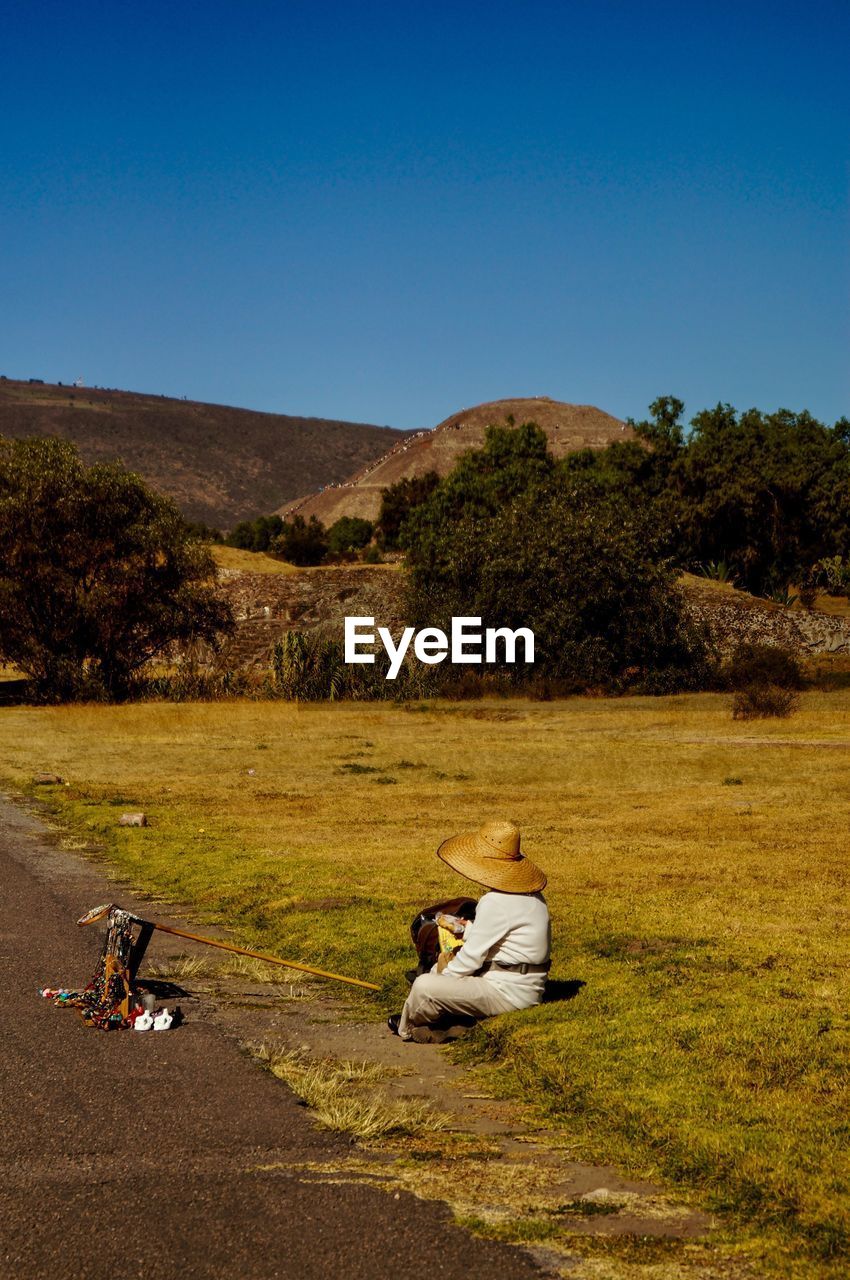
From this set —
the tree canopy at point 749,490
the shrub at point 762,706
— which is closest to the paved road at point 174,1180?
the shrub at point 762,706

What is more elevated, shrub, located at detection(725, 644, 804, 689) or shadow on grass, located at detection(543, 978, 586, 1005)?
shrub, located at detection(725, 644, 804, 689)

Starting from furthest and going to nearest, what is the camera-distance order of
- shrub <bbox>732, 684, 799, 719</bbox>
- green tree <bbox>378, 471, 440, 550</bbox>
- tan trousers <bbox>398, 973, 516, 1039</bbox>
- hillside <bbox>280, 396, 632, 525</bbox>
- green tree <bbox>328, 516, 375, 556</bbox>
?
hillside <bbox>280, 396, 632, 525</bbox> < green tree <bbox>328, 516, 375, 556</bbox> < green tree <bbox>378, 471, 440, 550</bbox> < shrub <bbox>732, 684, 799, 719</bbox> < tan trousers <bbox>398, 973, 516, 1039</bbox>

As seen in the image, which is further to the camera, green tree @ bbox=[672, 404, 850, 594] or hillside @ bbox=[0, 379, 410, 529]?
hillside @ bbox=[0, 379, 410, 529]

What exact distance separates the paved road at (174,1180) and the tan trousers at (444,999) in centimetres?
109

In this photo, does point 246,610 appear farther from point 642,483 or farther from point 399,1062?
point 399,1062

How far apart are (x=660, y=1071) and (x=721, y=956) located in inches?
104

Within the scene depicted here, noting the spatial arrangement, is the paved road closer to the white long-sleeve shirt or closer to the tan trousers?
the tan trousers

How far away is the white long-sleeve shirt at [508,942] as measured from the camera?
321 inches

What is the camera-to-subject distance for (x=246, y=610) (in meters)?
54.7

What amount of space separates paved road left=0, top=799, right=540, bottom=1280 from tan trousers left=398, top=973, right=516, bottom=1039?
109cm

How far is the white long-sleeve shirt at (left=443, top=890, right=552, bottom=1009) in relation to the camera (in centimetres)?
815

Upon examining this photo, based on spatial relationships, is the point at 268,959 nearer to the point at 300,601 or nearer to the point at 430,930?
the point at 430,930

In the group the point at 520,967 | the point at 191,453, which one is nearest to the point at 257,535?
the point at 191,453

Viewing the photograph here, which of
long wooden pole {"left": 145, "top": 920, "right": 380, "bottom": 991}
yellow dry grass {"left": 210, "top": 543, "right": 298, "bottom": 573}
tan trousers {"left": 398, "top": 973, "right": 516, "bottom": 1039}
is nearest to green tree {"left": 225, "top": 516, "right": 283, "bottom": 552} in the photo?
yellow dry grass {"left": 210, "top": 543, "right": 298, "bottom": 573}
